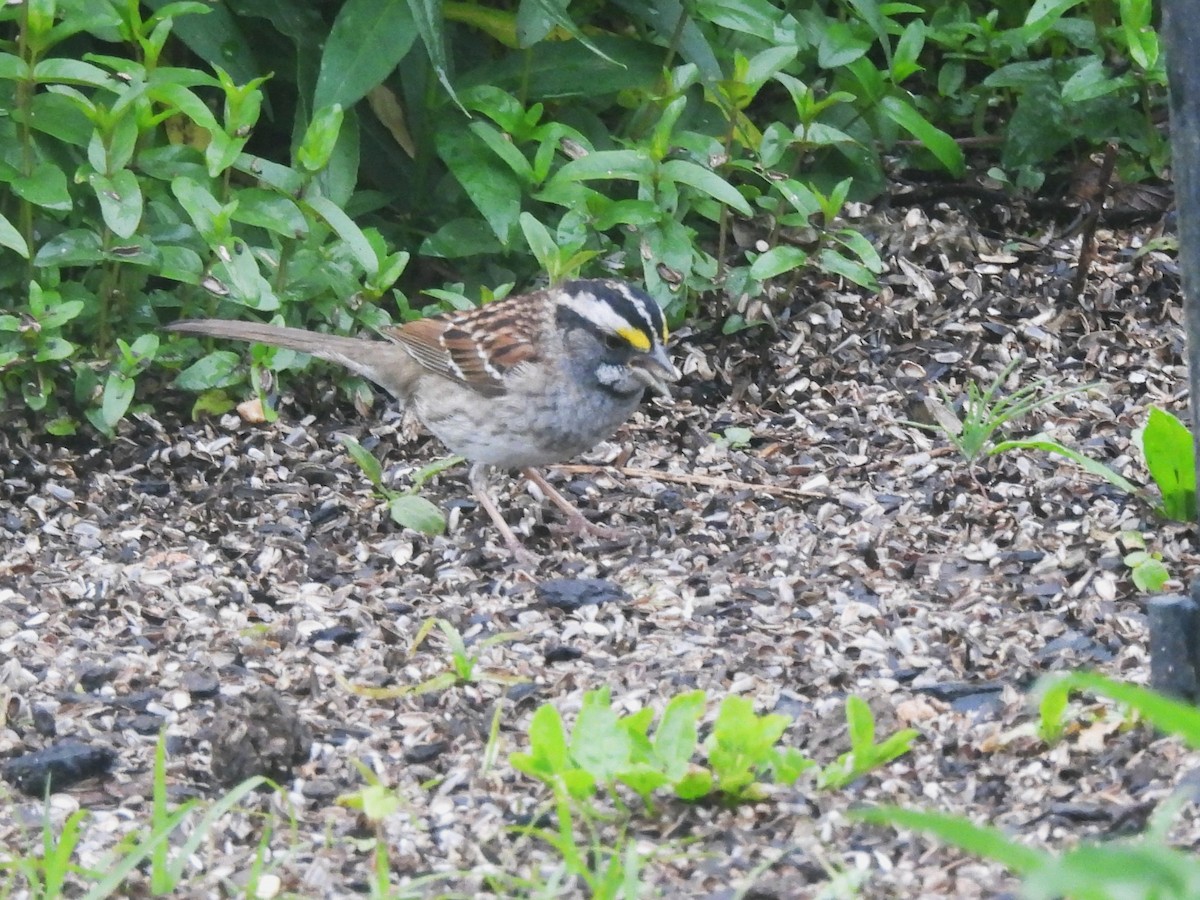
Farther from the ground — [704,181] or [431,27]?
[431,27]

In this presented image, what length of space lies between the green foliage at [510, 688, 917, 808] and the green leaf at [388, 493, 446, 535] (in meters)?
1.82

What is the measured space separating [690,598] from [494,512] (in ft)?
2.78

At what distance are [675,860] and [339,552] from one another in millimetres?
2012

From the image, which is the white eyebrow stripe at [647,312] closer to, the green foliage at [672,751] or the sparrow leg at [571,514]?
the sparrow leg at [571,514]

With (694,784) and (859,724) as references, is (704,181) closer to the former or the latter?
(859,724)

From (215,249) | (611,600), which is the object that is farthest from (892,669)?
(215,249)

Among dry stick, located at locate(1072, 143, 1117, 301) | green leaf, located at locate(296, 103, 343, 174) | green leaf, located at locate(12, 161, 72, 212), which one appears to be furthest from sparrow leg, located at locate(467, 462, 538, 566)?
dry stick, located at locate(1072, 143, 1117, 301)

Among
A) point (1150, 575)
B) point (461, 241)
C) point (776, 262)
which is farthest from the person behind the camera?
point (461, 241)

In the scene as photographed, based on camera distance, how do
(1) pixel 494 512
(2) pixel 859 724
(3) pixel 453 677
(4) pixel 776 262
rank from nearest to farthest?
(2) pixel 859 724, (3) pixel 453 677, (1) pixel 494 512, (4) pixel 776 262

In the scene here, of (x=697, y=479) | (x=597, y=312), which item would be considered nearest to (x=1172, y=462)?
(x=697, y=479)

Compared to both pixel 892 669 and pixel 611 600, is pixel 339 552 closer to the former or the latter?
pixel 611 600

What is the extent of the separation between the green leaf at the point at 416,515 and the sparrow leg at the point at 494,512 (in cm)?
16

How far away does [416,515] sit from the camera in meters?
5.11

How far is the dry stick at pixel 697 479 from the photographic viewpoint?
5.19 metres
